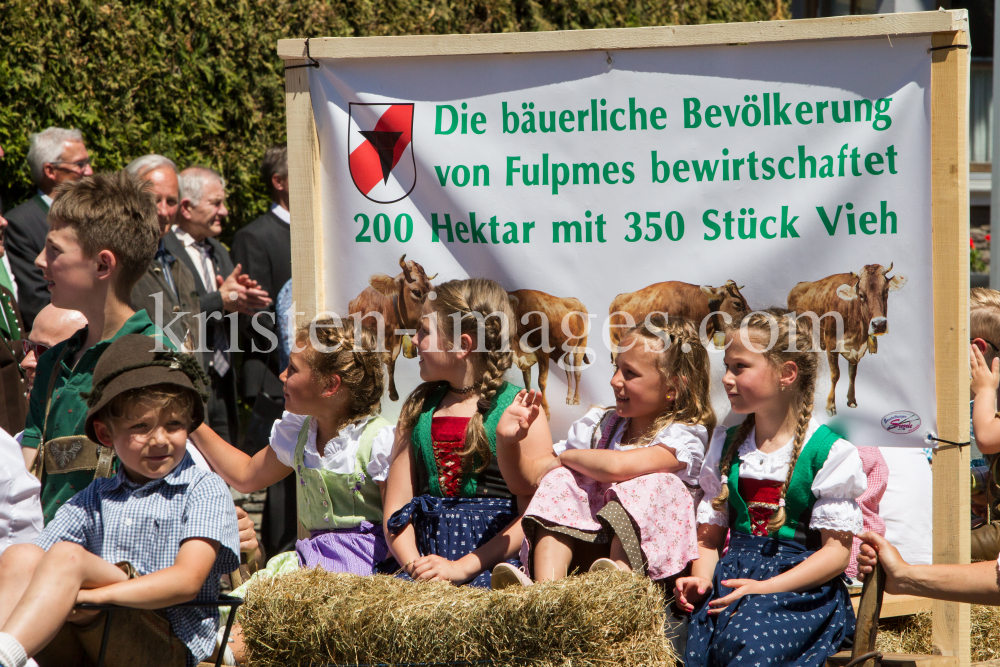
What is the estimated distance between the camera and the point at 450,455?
3.33 metres

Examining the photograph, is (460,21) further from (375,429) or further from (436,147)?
(375,429)

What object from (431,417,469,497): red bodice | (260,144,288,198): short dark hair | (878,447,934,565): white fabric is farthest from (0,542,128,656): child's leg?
(260,144,288,198): short dark hair

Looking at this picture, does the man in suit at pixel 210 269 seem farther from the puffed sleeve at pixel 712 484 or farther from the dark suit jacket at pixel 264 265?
the puffed sleeve at pixel 712 484

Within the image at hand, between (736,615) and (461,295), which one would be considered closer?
(736,615)

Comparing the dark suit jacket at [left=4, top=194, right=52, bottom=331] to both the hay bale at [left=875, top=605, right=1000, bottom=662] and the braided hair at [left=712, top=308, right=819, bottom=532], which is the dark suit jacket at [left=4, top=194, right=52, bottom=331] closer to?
the braided hair at [left=712, top=308, right=819, bottom=532]

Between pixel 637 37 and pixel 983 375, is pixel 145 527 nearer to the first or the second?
pixel 637 37

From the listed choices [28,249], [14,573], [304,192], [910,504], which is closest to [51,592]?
[14,573]

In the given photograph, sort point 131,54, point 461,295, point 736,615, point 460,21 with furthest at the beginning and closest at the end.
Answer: point 460,21
point 131,54
point 461,295
point 736,615

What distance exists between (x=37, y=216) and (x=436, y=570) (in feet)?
10.6

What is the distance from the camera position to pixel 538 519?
312 centimetres

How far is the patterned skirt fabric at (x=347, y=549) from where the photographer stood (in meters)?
3.38

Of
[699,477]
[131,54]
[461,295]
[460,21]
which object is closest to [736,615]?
[699,477]

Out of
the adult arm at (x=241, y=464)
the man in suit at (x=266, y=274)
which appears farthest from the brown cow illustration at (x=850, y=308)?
the man in suit at (x=266, y=274)

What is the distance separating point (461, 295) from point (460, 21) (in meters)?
4.77
